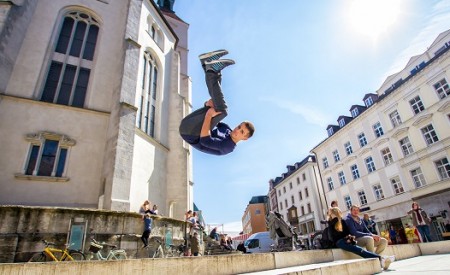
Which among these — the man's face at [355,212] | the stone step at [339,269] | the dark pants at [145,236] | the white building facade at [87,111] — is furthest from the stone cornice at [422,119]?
the dark pants at [145,236]

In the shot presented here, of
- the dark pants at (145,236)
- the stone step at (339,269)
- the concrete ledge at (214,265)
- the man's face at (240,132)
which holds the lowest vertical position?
the stone step at (339,269)

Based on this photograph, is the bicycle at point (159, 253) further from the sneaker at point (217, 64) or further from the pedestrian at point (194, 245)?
the sneaker at point (217, 64)

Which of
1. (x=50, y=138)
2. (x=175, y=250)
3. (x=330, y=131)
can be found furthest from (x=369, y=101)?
(x=50, y=138)

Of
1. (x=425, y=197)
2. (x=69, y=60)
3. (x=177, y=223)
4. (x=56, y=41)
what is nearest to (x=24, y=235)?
(x=177, y=223)

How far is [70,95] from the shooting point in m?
14.1

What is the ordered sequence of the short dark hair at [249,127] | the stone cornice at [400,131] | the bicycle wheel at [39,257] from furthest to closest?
the stone cornice at [400,131] < the bicycle wheel at [39,257] < the short dark hair at [249,127]

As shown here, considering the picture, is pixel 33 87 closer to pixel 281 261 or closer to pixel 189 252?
pixel 189 252

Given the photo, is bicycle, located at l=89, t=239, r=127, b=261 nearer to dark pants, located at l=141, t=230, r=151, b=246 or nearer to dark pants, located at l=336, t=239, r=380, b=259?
dark pants, located at l=141, t=230, r=151, b=246

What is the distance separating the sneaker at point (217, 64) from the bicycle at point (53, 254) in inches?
290

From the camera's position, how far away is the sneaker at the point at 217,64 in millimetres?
4074

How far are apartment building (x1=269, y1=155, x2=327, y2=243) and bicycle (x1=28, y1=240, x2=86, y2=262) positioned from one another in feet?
97.5

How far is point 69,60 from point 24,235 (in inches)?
433

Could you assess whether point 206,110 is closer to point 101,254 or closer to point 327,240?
point 327,240

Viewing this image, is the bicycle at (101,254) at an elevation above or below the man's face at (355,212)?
below
